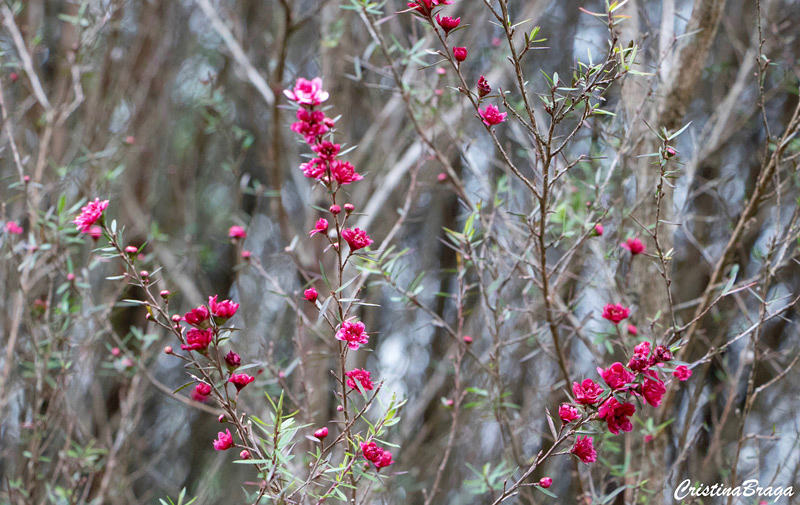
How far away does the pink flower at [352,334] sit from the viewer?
106cm

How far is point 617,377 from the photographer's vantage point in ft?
3.49

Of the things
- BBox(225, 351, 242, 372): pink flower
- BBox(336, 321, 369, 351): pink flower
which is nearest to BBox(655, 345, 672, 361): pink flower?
BBox(336, 321, 369, 351): pink flower

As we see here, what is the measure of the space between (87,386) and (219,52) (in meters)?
2.46

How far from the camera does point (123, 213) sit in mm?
4344

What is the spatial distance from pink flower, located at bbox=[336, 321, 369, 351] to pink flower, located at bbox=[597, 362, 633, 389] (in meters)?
0.42

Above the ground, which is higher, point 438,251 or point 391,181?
point 391,181

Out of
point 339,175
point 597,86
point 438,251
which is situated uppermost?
point 597,86

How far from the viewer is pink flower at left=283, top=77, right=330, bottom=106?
1026 mm

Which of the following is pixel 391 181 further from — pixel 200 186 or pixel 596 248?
pixel 200 186

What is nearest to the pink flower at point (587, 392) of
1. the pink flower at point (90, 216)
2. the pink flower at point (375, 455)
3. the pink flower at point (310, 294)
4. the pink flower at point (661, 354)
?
the pink flower at point (661, 354)

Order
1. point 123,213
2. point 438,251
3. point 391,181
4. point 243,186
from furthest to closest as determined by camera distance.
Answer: point 438,251, point 123,213, point 391,181, point 243,186

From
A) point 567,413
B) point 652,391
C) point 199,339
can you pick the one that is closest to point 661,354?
point 652,391

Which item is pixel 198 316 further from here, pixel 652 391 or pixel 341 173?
pixel 652 391

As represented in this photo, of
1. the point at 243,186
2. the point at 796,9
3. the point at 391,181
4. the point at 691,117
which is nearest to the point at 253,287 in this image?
the point at 391,181
